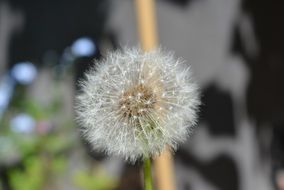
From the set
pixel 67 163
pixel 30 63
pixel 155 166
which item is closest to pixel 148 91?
pixel 155 166

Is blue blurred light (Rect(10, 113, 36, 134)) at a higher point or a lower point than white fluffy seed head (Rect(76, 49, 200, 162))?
lower

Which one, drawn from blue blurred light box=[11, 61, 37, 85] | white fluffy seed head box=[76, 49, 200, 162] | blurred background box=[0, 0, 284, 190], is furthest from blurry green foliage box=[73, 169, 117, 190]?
white fluffy seed head box=[76, 49, 200, 162]

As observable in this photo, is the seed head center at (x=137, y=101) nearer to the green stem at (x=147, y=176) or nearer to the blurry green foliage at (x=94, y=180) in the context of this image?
the green stem at (x=147, y=176)

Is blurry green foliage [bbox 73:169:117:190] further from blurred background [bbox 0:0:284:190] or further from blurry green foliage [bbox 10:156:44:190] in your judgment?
blurry green foliage [bbox 10:156:44:190]

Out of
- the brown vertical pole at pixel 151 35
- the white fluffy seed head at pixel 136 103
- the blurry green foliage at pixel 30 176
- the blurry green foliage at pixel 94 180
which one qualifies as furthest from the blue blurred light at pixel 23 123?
the white fluffy seed head at pixel 136 103

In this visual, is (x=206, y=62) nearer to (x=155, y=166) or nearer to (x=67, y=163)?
(x=155, y=166)

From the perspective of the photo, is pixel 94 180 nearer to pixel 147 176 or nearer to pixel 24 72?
pixel 24 72
